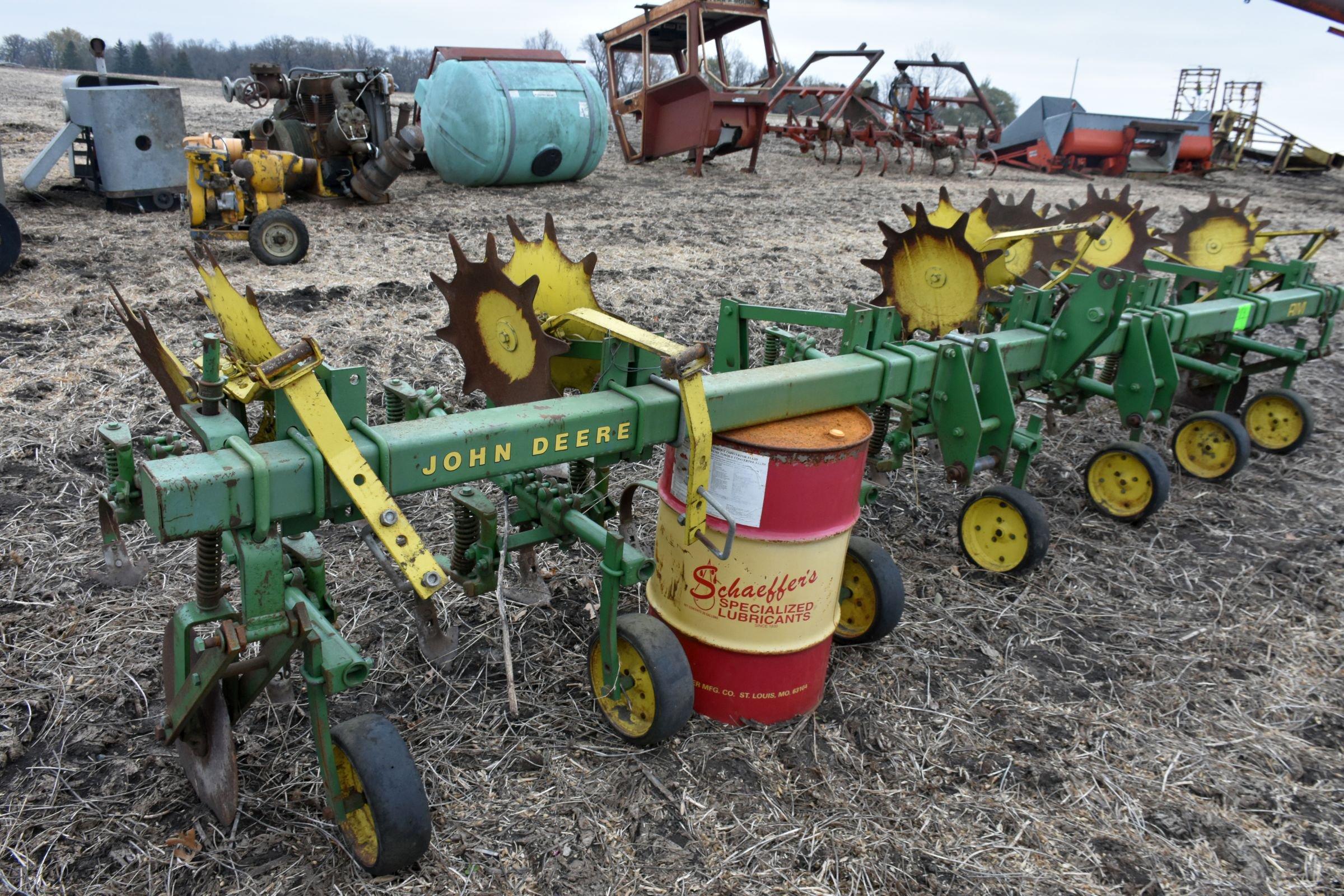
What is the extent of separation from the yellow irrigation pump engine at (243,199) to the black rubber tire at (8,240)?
60.4 inches

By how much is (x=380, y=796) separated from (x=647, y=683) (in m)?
0.92

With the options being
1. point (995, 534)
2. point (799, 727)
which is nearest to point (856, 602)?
point (799, 727)

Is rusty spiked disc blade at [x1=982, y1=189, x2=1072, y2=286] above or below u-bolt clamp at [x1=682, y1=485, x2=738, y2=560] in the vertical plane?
above

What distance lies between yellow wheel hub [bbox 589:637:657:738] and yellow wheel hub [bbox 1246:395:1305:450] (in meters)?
5.06

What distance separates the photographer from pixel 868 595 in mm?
3740

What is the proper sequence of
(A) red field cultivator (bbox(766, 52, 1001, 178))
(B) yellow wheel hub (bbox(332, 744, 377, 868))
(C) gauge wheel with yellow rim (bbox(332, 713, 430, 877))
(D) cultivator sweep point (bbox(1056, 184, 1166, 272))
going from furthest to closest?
(A) red field cultivator (bbox(766, 52, 1001, 178))
(D) cultivator sweep point (bbox(1056, 184, 1166, 272))
(B) yellow wheel hub (bbox(332, 744, 377, 868))
(C) gauge wheel with yellow rim (bbox(332, 713, 430, 877))

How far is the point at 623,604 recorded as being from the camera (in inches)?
159

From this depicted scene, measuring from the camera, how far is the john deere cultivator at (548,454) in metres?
2.37

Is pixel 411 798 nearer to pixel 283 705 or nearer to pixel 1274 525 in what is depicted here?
pixel 283 705

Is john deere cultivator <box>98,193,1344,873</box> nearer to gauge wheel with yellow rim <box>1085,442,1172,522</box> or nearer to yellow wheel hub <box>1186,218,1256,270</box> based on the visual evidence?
gauge wheel with yellow rim <box>1085,442,1172,522</box>

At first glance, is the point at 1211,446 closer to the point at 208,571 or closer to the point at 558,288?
the point at 558,288

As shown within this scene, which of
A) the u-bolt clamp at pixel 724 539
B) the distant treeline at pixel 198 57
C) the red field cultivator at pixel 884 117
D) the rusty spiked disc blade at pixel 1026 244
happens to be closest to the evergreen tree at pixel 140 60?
the distant treeline at pixel 198 57

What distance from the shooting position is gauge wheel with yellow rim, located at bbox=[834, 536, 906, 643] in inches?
145

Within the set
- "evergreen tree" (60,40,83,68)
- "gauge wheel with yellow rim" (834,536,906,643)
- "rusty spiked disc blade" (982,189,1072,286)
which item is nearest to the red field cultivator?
"rusty spiked disc blade" (982,189,1072,286)
